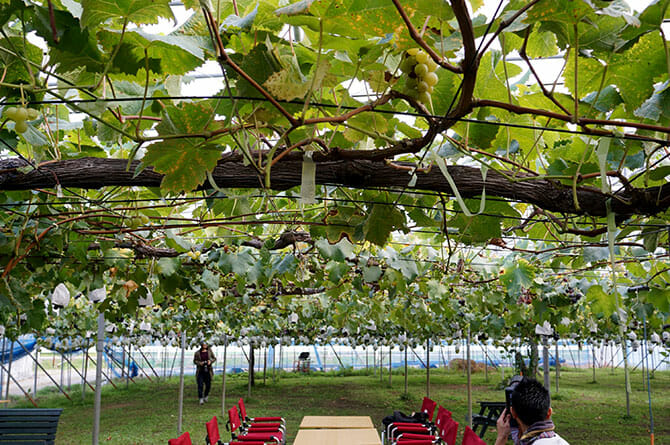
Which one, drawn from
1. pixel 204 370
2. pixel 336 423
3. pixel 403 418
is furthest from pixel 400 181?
pixel 204 370

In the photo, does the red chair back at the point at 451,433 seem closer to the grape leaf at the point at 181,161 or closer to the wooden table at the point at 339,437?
the wooden table at the point at 339,437

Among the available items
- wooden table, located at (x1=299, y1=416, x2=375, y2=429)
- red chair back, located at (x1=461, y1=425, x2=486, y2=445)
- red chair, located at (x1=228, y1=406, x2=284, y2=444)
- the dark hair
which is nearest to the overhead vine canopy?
the dark hair

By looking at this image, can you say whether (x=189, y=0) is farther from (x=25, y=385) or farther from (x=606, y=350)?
(x=606, y=350)

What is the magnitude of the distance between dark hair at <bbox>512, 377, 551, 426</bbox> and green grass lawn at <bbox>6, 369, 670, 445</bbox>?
7705mm

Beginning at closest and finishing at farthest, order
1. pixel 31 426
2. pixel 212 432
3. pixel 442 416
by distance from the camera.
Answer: pixel 212 432
pixel 442 416
pixel 31 426

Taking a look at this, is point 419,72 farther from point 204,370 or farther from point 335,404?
point 335,404

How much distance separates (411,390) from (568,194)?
1757cm

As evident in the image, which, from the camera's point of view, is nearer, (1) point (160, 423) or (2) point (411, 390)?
(1) point (160, 423)

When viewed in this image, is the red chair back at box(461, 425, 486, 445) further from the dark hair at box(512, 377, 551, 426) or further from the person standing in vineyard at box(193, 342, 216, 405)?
the person standing in vineyard at box(193, 342, 216, 405)

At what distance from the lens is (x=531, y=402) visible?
2852 millimetres

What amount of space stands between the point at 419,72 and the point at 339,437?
604 cm

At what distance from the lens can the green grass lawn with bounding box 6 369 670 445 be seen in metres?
10.8

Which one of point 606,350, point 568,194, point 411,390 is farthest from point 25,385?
point 606,350

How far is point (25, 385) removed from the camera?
20.6 metres
